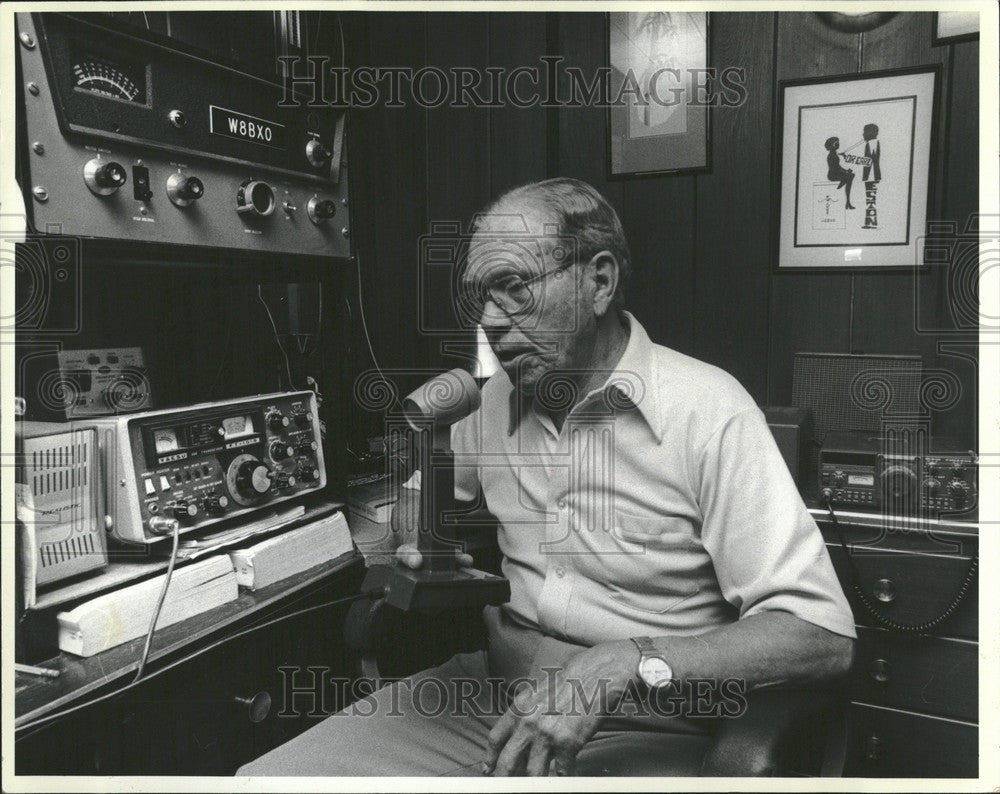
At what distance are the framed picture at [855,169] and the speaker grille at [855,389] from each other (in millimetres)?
259

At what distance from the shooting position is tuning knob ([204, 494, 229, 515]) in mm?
1331

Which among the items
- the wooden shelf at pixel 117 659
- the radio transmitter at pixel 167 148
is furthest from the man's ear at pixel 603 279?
the wooden shelf at pixel 117 659

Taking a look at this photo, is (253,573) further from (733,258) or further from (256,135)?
(733,258)

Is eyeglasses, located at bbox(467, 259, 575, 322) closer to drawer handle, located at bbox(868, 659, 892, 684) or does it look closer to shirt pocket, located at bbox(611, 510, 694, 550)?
shirt pocket, located at bbox(611, 510, 694, 550)

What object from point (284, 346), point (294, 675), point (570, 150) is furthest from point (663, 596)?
point (570, 150)

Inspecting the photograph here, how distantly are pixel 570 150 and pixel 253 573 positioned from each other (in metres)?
1.59

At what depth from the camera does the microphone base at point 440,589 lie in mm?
1129

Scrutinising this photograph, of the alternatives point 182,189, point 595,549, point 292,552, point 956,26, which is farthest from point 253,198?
point 956,26

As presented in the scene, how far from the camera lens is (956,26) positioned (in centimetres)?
180

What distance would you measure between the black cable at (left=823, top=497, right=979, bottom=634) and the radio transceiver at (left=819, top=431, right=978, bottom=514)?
0.26 feet

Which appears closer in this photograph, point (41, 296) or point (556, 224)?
point (41, 296)

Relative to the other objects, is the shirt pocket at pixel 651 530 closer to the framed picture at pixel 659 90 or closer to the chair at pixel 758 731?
the chair at pixel 758 731

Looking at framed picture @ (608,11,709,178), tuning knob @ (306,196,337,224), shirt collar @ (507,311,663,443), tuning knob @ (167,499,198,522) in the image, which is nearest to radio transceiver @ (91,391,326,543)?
tuning knob @ (167,499,198,522)

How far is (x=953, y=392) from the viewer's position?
1.87 metres
